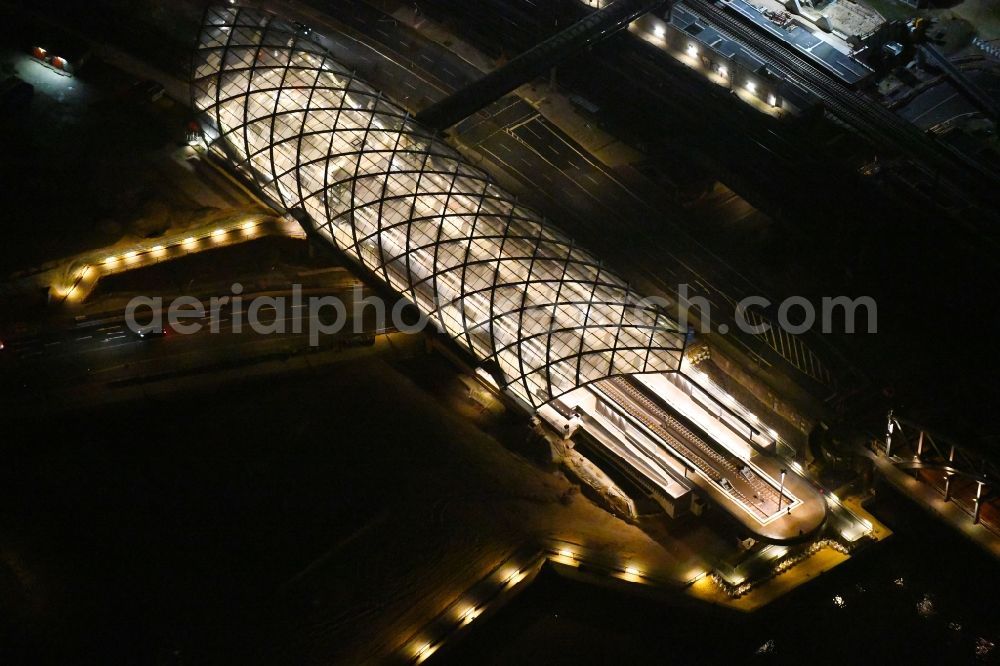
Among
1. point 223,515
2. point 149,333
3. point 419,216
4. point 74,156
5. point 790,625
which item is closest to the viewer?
point 790,625

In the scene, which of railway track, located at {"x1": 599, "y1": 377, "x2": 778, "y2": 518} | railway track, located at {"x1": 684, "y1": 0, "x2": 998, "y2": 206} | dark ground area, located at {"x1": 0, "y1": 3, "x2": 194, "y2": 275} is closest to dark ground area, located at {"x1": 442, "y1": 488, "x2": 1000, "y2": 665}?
railway track, located at {"x1": 599, "y1": 377, "x2": 778, "y2": 518}

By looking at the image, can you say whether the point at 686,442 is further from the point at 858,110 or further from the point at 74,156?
the point at 74,156

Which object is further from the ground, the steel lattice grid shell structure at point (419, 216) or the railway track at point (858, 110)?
the railway track at point (858, 110)

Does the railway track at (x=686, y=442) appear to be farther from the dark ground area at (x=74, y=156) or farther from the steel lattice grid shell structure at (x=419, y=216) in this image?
the dark ground area at (x=74, y=156)

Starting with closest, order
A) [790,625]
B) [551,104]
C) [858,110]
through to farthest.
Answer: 1. [790,625]
2. [858,110]
3. [551,104]

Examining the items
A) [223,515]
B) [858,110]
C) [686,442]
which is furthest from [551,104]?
[223,515]

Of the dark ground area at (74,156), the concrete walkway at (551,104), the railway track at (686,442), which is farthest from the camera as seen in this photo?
the concrete walkway at (551,104)

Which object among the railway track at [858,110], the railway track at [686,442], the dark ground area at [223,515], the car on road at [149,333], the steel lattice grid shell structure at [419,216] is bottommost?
the dark ground area at [223,515]

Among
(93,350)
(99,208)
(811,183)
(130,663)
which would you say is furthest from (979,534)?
(99,208)

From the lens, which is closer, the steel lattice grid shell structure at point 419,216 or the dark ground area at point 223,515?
the dark ground area at point 223,515

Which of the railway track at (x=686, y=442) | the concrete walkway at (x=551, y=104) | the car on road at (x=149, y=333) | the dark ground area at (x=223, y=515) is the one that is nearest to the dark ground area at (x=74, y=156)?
the car on road at (x=149, y=333)

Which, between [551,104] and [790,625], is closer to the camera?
[790,625]
